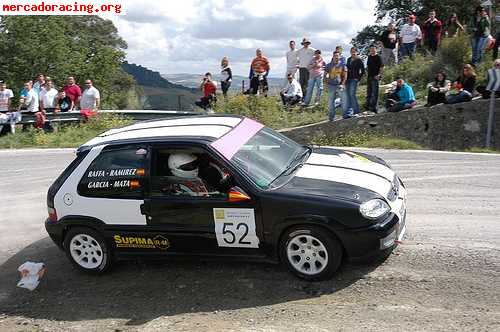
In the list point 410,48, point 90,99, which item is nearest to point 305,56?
point 410,48

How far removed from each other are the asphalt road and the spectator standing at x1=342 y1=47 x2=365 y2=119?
285 inches

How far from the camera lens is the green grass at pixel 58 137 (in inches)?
642

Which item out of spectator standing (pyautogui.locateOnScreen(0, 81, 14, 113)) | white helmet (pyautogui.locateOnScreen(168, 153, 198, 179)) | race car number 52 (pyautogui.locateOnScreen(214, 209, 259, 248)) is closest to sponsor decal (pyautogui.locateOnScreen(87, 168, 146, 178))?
white helmet (pyautogui.locateOnScreen(168, 153, 198, 179))

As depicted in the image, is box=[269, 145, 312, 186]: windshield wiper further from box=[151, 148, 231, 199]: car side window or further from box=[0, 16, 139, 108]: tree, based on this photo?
box=[0, 16, 139, 108]: tree

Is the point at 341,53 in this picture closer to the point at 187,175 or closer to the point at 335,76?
the point at 335,76

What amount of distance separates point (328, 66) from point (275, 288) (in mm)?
11094

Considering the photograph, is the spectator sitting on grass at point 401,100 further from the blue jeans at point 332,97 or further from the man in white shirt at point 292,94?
the man in white shirt at point 292,94

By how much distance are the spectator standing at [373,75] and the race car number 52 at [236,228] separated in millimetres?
10056

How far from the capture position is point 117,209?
630cm

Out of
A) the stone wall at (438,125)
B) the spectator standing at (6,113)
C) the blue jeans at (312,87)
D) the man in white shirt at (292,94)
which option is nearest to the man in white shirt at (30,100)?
the spectator standing at (6,113)

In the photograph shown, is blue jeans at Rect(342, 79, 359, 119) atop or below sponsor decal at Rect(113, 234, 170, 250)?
atop

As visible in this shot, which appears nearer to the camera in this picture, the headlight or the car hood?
the headlight

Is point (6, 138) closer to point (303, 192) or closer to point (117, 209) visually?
point (117, 209)

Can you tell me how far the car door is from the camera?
5.81 m
